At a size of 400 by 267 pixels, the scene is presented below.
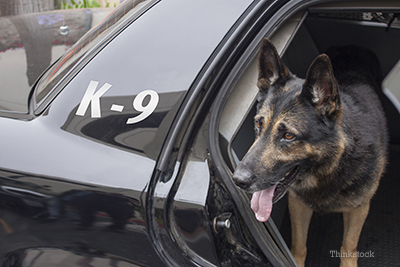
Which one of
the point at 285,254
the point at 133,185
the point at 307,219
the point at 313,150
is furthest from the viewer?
the point at 307,219

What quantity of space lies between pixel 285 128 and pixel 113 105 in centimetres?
87

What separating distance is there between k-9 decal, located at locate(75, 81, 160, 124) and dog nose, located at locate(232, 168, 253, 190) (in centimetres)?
48

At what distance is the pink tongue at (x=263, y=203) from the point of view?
5.02ft

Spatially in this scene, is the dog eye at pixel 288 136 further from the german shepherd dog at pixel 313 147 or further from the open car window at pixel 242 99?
the open car window at pixel 242 99

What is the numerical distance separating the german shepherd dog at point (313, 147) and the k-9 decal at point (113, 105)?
495mm

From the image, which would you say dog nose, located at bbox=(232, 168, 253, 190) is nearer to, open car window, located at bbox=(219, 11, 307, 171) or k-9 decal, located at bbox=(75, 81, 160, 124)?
open car window, located at bbox=(219, 11, 307, 171)

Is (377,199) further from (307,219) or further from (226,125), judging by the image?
(226,125)

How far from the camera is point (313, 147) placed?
177cm

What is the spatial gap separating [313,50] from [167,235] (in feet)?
8.57

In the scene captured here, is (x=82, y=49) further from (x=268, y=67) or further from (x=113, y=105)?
(x=268, y=67)

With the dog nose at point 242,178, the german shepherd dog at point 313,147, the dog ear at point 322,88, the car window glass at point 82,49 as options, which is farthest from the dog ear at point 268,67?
the car window glass at point 82,49

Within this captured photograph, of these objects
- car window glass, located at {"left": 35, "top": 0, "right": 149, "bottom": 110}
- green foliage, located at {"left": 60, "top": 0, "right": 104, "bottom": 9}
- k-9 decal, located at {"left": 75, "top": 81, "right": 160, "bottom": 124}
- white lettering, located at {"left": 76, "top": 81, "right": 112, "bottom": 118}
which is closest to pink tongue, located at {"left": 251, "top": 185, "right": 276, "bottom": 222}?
k-9 decal, located at {"left": 75, "top": 81, "right": 160, "bottom": 124}

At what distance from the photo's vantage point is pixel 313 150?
1772mm

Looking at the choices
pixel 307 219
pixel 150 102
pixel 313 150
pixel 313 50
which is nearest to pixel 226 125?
pixel 150 102
